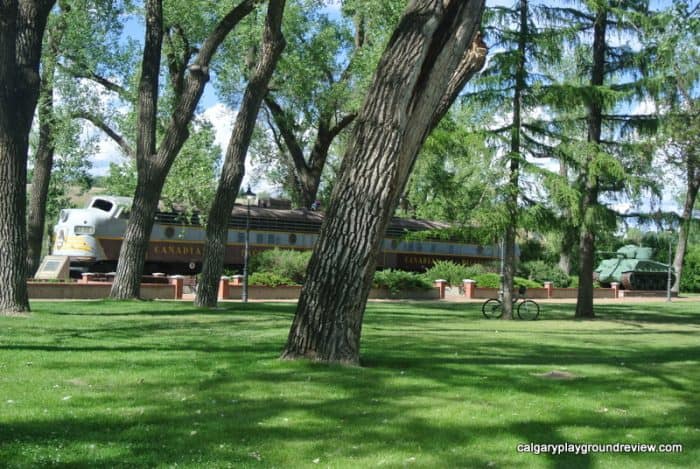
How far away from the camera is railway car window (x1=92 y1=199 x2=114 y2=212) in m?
34.1

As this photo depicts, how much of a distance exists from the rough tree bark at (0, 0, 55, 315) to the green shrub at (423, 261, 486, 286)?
28.1m

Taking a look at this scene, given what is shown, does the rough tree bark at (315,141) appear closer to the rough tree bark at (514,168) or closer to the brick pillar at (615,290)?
the rough tree bark at (514,168)

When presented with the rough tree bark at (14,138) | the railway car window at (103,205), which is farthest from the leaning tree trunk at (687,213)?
the railway car window at (103,205)

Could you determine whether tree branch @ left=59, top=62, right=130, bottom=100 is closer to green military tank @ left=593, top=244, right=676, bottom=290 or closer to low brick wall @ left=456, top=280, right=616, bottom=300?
low brick wall @ left=456, top=280, right=616, bottom=300

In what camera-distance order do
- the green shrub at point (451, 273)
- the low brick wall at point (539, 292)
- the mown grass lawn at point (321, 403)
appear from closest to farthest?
the mown grass lawn at point (321, 403) → the low brick wall at point (539, 292) → the green shrub at point (451, 273)

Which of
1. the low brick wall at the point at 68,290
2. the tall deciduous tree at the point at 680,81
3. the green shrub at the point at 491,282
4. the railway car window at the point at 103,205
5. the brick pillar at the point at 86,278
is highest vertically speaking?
the tall deciduous tree at the point at 680,81

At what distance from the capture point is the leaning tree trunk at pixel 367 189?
8.91 m

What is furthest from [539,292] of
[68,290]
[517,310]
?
[68,290]

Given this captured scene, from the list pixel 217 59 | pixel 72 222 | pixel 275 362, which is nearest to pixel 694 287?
pixel 217 59

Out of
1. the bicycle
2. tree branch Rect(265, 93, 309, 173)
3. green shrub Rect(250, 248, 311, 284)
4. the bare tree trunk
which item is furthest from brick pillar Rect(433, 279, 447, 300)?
the bare tree trunk

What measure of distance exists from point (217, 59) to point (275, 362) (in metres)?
26.2

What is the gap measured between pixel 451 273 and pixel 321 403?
35.7 meters

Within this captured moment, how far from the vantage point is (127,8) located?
2550 centimetres

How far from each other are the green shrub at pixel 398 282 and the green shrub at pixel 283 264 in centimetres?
Result: 341
